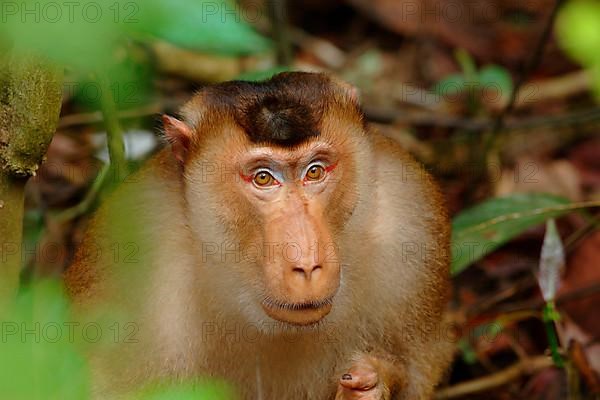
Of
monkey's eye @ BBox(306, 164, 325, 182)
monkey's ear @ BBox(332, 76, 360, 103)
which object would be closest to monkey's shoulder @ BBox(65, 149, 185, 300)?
monkey's eye @ BBox(306, 164, 325, 182)

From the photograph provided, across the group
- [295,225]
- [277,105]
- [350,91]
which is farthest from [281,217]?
[350,91]

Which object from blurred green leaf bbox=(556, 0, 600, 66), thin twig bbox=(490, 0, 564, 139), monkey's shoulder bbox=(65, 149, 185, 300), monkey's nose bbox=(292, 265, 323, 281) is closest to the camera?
blurred green leaf bbox=(556, 0, 600, 66)

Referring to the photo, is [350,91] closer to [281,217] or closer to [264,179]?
[264,179]

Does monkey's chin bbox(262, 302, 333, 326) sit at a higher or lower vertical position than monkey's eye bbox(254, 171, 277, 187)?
lower

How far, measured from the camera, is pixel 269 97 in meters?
3.17

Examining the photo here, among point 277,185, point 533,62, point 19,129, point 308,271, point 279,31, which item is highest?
point 279,31

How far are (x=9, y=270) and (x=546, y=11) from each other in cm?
561

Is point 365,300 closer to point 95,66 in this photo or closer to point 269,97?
point 269,97

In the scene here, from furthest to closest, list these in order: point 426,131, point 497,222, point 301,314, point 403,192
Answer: point 426,131
point 497,222
point 403,192
point 301,314

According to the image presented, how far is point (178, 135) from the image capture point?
3.30 meters

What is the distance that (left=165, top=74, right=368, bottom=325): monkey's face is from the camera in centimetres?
282

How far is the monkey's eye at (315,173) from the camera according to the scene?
3108mm

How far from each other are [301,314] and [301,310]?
0.01 m

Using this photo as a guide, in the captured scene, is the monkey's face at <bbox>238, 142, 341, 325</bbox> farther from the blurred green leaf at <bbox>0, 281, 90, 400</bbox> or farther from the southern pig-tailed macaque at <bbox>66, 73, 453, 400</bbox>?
the blurred green leaf at <bbox>0, 281, 90, 400</bbox>
